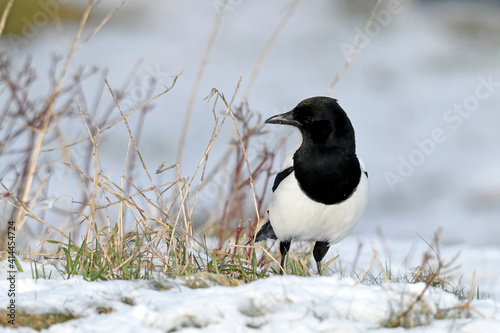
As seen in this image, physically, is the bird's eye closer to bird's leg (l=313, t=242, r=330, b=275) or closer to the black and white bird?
the black and white bird

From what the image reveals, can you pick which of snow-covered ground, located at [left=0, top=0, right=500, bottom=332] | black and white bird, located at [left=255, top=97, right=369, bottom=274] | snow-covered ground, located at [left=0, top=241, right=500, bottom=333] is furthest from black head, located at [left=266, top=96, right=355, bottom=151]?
snow-covered ground, located at [left=0, top=241, right=500, bottom=333]

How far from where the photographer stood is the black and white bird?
3.30 metres

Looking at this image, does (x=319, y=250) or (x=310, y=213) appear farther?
(x=319, y=250)

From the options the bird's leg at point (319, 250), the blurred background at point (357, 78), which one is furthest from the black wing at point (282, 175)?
the blurred background at point (357, 78)

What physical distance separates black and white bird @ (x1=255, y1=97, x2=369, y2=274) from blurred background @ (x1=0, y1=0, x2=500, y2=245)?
3350 millimetres

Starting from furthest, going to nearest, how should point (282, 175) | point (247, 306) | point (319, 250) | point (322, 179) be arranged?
point (319, 250)
point (282, 175)
point (322, 179)
point (247, 306)

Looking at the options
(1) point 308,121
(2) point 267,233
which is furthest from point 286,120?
(2) point 267,233

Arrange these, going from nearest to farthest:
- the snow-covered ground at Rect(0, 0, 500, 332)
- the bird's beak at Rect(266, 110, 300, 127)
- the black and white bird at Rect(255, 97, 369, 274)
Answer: the snow-covered ground at Rect(0, 0, 500, 332) < the black and white bird at Rect(255, 97, 369, 274) < the bird's beak at Rect(266, 110, 300, 127)

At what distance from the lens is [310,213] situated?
3.31 metres

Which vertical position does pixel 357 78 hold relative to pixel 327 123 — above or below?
above

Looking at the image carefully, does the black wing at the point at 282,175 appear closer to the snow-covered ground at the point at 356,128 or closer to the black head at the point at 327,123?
the black head at the point at 327,123

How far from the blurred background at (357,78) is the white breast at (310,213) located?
131 inches

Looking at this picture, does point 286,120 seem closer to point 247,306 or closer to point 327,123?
point 327,123

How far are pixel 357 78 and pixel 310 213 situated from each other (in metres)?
8.71
